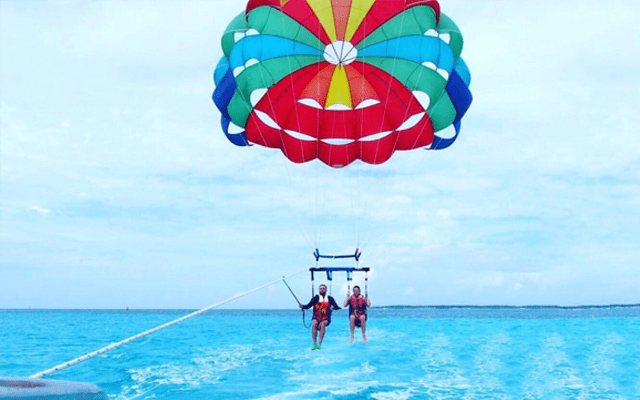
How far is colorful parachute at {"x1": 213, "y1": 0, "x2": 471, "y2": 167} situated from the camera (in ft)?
36.3

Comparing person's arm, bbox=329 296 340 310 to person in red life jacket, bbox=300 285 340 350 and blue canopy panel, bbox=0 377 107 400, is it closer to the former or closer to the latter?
person in red life jacket, bbox=300 285 340 350

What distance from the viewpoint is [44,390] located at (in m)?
2.95

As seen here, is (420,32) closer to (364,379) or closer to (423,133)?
(423,133)

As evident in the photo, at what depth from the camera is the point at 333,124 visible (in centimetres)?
1255

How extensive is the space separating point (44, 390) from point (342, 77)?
10234mm

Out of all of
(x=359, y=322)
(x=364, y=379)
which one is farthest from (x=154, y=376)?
(x=359, y=322)

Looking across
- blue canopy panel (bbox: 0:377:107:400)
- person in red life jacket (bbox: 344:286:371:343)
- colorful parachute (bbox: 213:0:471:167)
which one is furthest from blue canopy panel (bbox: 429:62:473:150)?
blue canopy panel (bbox: 0:377:107:400)

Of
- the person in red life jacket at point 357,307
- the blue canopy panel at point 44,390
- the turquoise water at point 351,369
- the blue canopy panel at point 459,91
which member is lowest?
the turquoise water at point 351,369

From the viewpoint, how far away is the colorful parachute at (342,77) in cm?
1105

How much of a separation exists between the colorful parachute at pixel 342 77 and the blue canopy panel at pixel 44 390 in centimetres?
882

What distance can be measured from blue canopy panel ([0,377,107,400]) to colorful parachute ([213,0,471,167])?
28.9 ft

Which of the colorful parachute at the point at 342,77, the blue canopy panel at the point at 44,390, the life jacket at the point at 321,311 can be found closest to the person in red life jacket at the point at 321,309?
the life jacket at the point at 321,311

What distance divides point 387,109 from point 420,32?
1.82 metres

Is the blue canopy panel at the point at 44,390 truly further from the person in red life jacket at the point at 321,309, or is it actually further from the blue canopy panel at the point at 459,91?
the blue canopy panel at the point at 459,91
